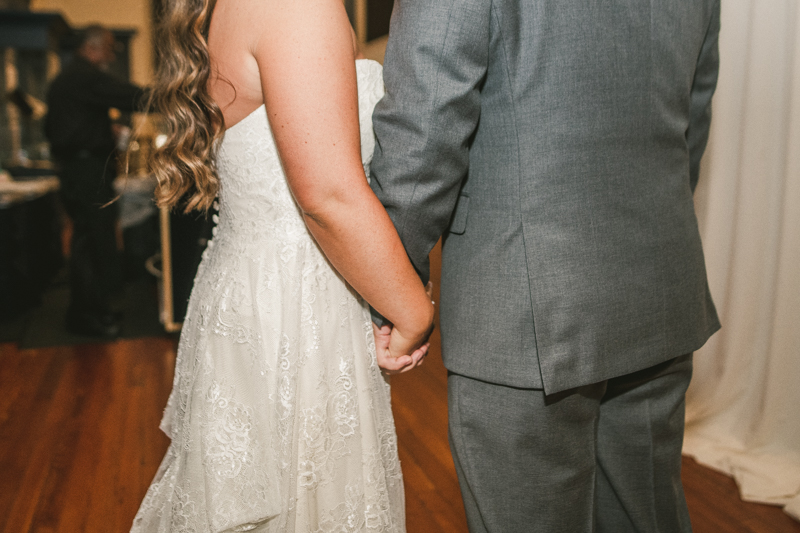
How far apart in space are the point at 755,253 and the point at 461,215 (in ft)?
5.64

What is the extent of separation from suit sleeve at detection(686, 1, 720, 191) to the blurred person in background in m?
3.11

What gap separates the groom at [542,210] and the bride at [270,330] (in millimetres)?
105

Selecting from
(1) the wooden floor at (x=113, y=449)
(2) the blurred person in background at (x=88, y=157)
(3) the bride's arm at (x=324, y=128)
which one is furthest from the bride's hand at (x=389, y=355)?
(2) the blurred person in background at (x=88, y=157)

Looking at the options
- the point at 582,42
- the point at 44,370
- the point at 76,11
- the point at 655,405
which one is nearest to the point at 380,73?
the point at 582,42

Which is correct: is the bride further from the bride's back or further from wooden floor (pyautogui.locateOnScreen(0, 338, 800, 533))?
wooden floor (pyautogui.locateOnScreen(0, 338, 800, 533))

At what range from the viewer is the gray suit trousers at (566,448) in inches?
36.7

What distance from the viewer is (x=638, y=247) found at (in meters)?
0.92

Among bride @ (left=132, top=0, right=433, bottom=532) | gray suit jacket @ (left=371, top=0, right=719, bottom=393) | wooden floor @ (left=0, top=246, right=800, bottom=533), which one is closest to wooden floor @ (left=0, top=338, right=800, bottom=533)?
wooden floor @ (left=0, top=246, right=800, bottom=533)

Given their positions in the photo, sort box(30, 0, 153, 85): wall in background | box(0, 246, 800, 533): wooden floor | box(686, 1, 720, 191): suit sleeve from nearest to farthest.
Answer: box(686, 1, 720, 191): suit sleeve → box(0, 246, 800, 533): wooden floor → box(30, 0, 153, 85): wall in background

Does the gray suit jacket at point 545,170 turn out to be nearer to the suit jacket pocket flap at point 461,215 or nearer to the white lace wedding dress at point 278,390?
the suit jacket pocket flap at point 461,215

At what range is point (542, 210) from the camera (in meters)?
0.87

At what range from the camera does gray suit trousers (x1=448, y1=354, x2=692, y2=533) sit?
93cm

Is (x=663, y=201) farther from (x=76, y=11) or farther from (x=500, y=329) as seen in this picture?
(x=76, y=11)

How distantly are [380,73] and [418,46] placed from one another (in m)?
0.23
